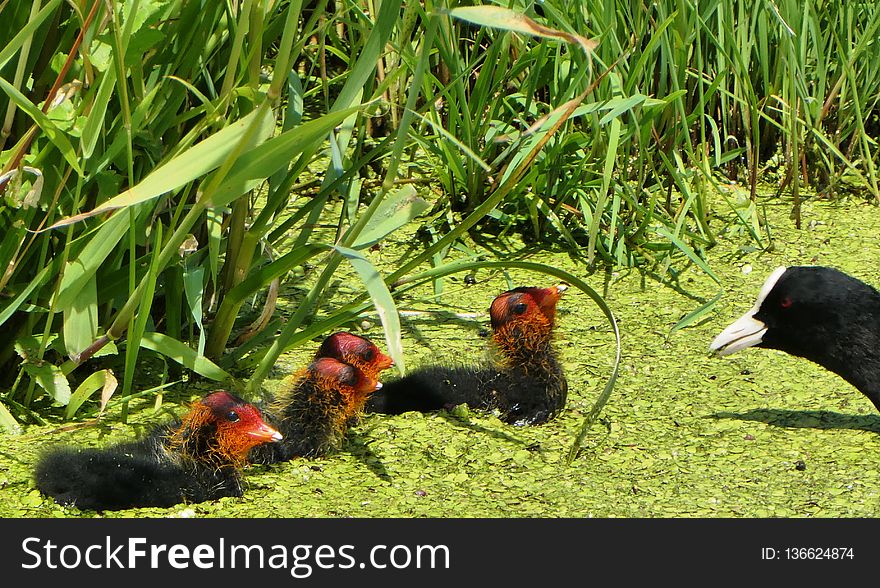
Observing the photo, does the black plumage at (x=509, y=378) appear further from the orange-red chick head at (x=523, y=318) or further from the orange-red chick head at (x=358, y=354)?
the orange-red chick head at (x=358, y=354)

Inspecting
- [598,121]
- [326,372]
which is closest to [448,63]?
[598,121]

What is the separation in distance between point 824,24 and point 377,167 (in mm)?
1618

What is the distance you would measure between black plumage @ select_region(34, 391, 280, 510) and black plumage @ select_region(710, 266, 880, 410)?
1142 mm

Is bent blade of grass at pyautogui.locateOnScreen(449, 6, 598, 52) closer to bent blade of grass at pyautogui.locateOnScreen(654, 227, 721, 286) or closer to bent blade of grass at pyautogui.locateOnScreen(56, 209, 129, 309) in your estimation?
bent blade of grass at pyautogui.locateOnScreen(56, 209, 129, 309)

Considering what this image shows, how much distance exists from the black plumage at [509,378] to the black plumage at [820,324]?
1.31 feet

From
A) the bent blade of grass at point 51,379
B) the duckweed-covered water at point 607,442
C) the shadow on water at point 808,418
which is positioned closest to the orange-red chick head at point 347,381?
the duckweed-covered water at point 607,442

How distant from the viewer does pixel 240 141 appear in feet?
6.44

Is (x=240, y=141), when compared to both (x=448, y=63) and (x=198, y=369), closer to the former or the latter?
(x=198, y=369)

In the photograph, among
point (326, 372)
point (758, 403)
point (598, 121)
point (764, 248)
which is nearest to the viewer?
point (326, 372)

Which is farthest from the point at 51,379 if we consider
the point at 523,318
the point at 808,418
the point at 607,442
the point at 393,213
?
the point at 808,418

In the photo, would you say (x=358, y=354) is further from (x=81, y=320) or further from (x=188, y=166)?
(x=188, y=166)

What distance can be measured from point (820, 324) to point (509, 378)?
2.33 feet

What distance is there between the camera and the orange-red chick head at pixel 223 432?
2354 millimetres

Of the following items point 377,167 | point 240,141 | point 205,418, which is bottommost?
point 205,418
